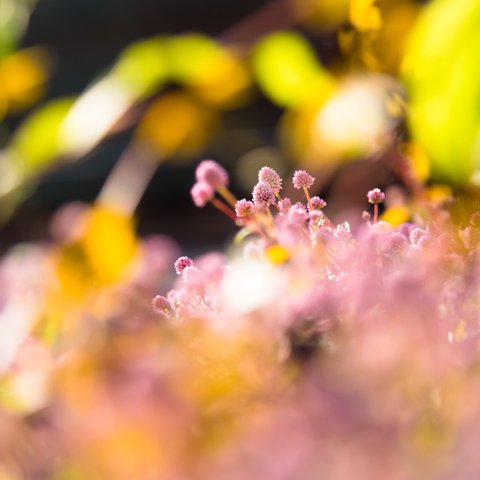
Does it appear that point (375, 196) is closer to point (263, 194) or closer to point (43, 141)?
point (263, 194)

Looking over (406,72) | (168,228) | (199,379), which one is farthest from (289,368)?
(168,228)

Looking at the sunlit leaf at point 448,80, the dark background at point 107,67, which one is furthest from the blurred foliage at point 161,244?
the dark background at point 107,67

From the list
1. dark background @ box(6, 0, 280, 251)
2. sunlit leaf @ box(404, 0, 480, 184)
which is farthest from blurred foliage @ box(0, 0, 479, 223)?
dark background @ box(6, 0, 280, 251)

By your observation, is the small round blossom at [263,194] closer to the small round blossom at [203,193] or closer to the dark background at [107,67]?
the small round blossom at [203,193]

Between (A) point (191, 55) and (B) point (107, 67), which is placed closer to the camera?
(A) point (191, 55)

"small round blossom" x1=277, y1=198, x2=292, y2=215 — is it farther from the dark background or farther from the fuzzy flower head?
the dark background

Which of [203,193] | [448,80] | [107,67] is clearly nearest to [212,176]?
[203,193]
